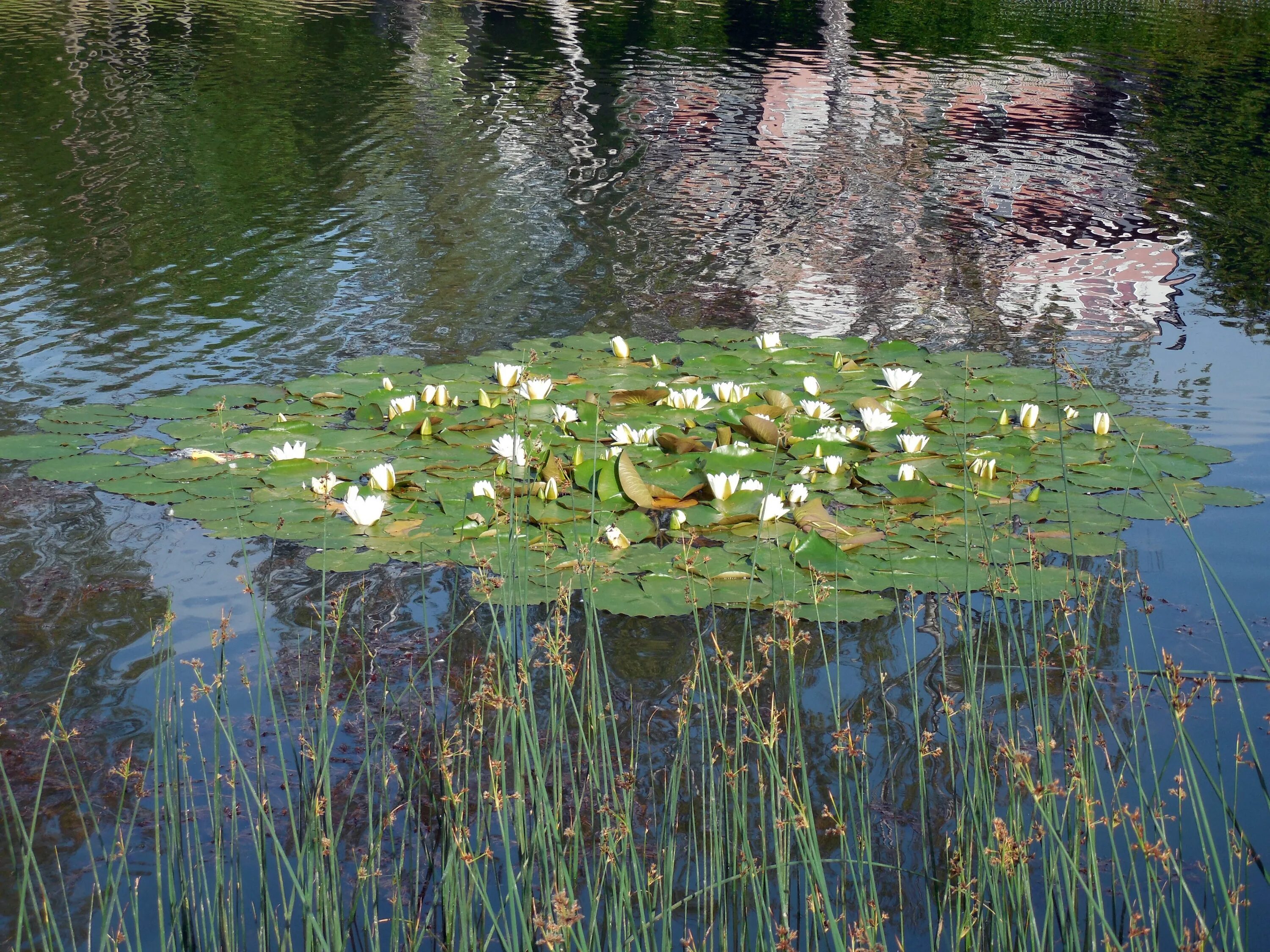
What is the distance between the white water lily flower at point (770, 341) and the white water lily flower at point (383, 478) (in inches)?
76.6

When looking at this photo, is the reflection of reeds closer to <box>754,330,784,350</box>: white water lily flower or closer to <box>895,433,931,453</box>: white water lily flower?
<box>895,433,931,453</box>: white water lily flower

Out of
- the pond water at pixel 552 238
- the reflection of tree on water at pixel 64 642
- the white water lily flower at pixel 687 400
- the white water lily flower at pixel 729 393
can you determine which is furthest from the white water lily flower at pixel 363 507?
the white water lily flower at pixel 729 393

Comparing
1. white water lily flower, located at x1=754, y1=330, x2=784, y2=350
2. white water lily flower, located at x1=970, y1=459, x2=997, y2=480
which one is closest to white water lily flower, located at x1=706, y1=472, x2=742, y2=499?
white water lily flower, located at x1=970, y1=459, x2=997, y2=480

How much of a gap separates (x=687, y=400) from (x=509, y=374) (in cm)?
70

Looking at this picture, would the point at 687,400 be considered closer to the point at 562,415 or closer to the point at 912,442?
the point at 562,415

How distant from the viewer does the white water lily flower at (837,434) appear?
13.3 feet

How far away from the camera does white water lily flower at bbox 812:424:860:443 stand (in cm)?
405

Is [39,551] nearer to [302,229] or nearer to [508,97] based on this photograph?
[302,229]

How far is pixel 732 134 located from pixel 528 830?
374 inches

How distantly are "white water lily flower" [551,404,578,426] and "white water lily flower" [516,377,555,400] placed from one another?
0.08 m

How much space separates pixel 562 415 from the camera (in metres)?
4.11

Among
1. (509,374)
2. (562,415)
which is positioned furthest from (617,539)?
(509,374)

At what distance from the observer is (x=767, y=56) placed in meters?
16.2

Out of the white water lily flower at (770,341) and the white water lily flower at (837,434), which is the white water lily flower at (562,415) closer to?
the white water lily flower at (837,434)
